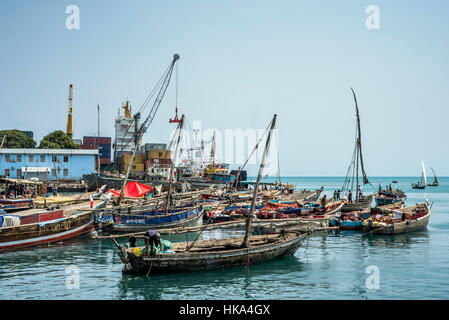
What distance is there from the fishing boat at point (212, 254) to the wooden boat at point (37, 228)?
9946mm

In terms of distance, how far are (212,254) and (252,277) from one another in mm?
2417

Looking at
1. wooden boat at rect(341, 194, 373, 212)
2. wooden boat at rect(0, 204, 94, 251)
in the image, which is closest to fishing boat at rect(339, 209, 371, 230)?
wooden boat at rect(341, 194, 373, 212)

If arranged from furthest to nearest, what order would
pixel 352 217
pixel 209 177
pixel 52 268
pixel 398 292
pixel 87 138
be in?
pixel 87 138 → pixel 209 177 → pixel 352 217 → pixel 52 268 → pixel 398 292

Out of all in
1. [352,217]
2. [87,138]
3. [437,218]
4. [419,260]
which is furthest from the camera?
[87,138]

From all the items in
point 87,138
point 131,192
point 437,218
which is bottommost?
point 437,218

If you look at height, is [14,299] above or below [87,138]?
below

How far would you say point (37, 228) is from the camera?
28031mm

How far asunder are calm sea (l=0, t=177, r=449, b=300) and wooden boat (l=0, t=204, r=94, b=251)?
89 centimetres

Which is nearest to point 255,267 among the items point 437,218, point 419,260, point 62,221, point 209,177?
point 419,260

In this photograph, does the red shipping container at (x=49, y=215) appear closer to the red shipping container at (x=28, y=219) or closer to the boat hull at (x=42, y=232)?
the red shipping container at (x=28, y=219)

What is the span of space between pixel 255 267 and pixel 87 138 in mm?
113265

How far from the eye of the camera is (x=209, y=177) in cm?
9550
